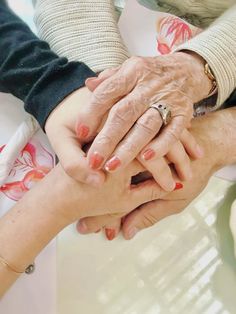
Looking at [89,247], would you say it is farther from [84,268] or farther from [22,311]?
[22,311]

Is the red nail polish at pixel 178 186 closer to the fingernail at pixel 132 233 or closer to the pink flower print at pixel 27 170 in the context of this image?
the fingernail at pixel 132 233

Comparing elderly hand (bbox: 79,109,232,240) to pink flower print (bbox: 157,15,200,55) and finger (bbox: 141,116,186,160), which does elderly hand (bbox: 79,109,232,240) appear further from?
pink flower print (bbox: 157,15,200,55)

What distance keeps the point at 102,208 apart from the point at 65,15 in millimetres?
378

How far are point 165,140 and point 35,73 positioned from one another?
256mm

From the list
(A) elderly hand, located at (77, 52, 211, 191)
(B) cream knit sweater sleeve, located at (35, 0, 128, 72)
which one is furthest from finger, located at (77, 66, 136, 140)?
(B) cream knit sweater sleeve, located at (35, 0, 128, 72)

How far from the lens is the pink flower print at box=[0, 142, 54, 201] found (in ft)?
2.42

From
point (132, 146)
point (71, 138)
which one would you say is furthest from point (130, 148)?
point (71, 138)

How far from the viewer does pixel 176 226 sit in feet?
2.54

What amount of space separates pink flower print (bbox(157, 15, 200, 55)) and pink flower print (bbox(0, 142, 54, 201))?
0.33 meters

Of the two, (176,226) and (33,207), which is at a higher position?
(33,207)

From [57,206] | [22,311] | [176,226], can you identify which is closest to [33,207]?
[57,206]

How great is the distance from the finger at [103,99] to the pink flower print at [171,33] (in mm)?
238

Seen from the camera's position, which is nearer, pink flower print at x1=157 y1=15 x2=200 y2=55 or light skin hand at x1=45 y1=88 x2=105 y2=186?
light skin hand at x1=45 y1=88 x2=105 y2=186

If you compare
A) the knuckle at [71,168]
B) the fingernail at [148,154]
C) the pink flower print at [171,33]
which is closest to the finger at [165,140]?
the fingernail at [148,154]
